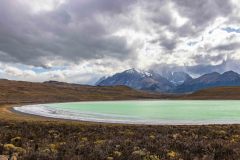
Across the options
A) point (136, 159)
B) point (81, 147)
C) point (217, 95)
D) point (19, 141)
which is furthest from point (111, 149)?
point (217, 95)

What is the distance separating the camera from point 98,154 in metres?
12.1

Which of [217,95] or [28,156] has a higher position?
[217,95]

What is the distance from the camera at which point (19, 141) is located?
17531 mm

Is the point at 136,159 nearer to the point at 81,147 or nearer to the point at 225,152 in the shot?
the point at 81,147

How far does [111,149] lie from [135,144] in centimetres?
201

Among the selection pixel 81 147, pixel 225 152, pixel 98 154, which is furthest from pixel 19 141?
pixel 225 152

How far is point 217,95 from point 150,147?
178716mm

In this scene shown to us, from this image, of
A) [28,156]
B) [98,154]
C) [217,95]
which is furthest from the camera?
[217,95]

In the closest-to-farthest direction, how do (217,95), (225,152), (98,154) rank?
1. (98,154)
2. (225,152)
3. (217,95)

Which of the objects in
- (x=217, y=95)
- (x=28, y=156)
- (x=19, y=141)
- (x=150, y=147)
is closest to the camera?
(x=28, y=156)

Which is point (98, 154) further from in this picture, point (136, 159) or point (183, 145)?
point (183, 145)

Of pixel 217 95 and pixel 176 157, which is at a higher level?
pixel 217 95

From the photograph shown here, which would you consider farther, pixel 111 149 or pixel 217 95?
pixel 217 95

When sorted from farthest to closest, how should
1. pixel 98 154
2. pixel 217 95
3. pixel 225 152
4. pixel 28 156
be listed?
pixel 217 95 → pixel 225 152 → pixel 98 154 → pixel 28 156
